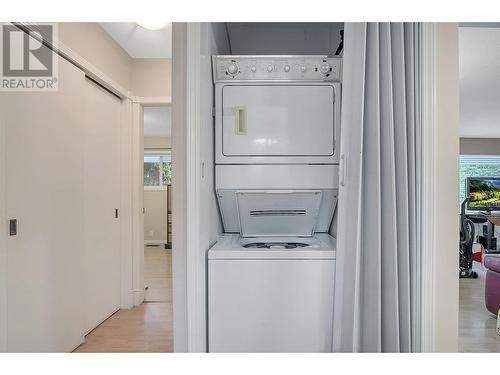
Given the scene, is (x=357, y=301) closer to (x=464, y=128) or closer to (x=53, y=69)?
(x=53, y=69)

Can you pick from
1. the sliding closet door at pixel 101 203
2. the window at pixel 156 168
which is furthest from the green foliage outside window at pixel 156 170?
the sliding closet door at pixel 101 203

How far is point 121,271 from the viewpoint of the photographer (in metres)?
3.21

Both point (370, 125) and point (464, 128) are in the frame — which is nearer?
point (370, 125)

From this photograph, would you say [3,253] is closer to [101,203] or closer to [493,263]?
[101,203]

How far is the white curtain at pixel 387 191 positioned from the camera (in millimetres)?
1226

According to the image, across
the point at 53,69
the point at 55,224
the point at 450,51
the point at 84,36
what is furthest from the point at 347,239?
the point at 84,36

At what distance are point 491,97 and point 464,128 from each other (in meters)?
2.80

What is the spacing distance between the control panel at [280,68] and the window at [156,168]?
6.05m

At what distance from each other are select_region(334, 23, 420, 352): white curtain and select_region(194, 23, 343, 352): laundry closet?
0.30 metres

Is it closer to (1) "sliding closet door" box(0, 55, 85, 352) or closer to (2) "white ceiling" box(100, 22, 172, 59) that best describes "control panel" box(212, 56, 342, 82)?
(2) "white ceiling" box(100, 22, 172, 59)

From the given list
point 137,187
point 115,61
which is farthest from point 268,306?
point 115,61

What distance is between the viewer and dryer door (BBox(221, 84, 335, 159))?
6.05ft

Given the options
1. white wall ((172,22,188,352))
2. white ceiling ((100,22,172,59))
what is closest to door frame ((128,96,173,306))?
white ceiling ((100,22,172,59))

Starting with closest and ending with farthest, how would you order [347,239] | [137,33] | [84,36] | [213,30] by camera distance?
[347,239], [213,30], [84,36], [137,33]
